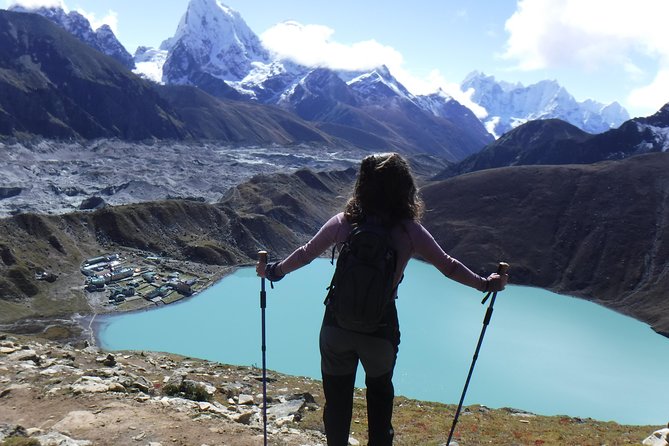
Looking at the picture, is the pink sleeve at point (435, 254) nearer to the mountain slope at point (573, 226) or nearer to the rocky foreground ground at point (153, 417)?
the rocky foreground ground at point (153, 417)

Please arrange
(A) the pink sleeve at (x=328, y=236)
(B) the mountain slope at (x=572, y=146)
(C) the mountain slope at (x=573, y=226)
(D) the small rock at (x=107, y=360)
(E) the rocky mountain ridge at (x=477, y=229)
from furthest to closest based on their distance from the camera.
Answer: (B) the mountain slope at (x=572, y=146), (C) the mountain slope at (x=573, y=226), (E) the rocky mountain ridge at (x=477, y=229), (D) the small rock at (x=107, y=360), (A) the pink sleeve at (x=328, y=236)

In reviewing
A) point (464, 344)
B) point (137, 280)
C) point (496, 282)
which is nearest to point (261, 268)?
point (496, 282)

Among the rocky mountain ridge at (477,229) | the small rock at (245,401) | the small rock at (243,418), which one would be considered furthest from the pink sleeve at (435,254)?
the rocky mountain ridge at (477,229)

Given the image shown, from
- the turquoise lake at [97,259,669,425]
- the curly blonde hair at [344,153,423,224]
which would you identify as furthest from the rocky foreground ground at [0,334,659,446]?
the turquoise lake at [97,259,669,425]

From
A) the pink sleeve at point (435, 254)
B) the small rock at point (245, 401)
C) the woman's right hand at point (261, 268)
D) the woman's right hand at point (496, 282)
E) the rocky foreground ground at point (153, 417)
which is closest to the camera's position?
the pink sleeve at point (435, 254)

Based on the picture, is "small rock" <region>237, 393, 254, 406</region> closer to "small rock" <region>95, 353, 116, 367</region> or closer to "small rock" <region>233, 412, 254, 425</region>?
"small rock" <region>233, 412, 254, 425</region>

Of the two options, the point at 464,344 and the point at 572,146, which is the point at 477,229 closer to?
the point at 464,344

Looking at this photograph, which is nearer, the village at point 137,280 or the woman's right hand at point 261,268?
the woman's right hand at point 261,268
